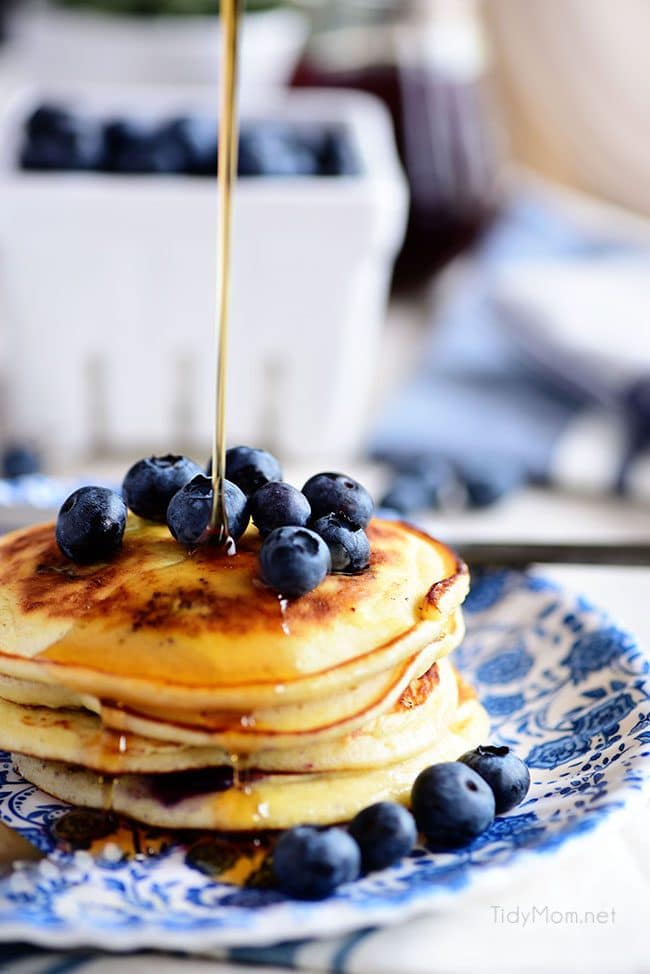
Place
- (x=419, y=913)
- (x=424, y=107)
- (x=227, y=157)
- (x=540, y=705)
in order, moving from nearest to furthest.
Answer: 1. (x=419, y=913)
2. (x=227, y=157)
3. (x=540, y=705)
4. (x=424, y=107)

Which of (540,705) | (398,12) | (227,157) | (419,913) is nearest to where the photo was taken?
(419,913)

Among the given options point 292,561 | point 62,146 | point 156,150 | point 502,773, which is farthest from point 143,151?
point 502,773

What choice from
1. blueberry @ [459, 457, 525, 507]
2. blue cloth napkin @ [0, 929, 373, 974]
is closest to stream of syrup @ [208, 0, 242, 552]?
blue cloth napkin @ [0, 929, 373, 974]

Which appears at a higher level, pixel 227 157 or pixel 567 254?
pixel 227 157

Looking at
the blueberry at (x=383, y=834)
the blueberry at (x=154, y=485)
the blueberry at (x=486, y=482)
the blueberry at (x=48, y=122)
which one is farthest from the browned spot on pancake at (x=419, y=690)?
the blueberry at (x=48, y=122)

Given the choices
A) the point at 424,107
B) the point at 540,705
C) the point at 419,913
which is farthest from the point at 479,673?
the point at 424,107

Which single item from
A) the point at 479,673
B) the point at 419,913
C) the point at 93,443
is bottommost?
the point at 93,443

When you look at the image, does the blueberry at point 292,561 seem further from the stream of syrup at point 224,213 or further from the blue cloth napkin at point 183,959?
the blue cloth napkin at point 183,959

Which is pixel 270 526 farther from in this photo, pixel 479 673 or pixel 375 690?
pixel 479 673
